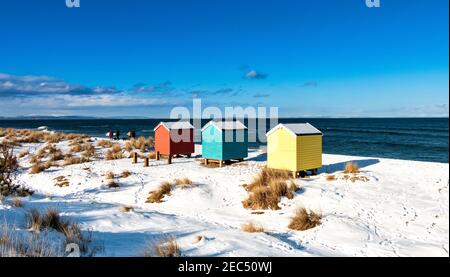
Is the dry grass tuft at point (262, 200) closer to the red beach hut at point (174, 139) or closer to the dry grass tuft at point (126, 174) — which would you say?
the dry grass tuft at point (126, 174)

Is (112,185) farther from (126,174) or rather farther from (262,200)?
(262,200)

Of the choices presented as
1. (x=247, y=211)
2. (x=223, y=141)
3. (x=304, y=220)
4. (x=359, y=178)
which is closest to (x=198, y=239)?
(x=304, y=220)

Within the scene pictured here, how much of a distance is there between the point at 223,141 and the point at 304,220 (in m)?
→ 9.94

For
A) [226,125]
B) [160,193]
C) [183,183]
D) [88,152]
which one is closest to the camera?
[160,193]

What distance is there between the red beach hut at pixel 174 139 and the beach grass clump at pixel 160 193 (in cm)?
762

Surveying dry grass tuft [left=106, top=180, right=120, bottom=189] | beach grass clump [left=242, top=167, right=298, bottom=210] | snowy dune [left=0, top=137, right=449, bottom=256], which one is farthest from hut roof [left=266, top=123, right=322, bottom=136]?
dry grass tuft [left=106, top=180, right=120, bottom=189]

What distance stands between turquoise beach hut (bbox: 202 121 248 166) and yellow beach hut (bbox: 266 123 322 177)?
131 inches

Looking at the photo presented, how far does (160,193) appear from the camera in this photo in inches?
557

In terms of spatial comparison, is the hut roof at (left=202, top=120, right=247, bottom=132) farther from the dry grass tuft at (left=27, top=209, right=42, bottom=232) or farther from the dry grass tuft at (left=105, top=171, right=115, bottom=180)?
the dry grass tuft at (left=27, top=209, right=42, bottom=232)

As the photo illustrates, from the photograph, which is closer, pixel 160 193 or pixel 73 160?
pixel 160 193

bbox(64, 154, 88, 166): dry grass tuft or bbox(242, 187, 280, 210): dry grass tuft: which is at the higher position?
bbox(64, 154, 88, 166): dry grass tuft

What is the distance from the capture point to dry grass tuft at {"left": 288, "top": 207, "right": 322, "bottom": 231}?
394 inches
